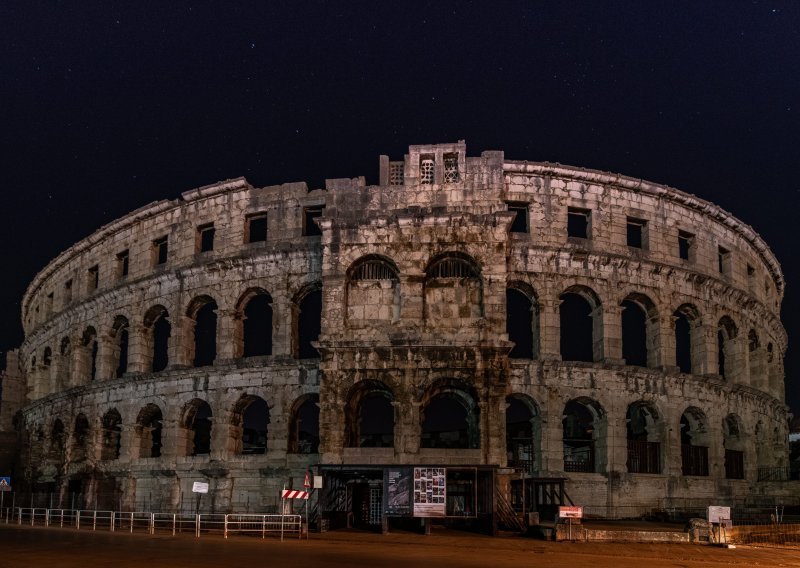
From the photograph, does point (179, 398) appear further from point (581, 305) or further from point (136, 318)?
point (581, 305)

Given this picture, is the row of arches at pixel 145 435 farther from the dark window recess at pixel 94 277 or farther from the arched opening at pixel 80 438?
the dark window recess at pixel 94 277

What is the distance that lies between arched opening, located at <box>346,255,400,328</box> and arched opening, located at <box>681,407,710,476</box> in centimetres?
1409

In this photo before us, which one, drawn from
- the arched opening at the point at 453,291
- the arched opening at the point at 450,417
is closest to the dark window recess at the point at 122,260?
the arched opening at the point at 450,417

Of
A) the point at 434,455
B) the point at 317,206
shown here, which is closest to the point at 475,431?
the point at 434,455

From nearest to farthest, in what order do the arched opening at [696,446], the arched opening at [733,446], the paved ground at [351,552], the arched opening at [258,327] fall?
1. the paved ground at [351,552]
2. the arched opening at [696,446]
3. the arched opening at [733,446]
4. the arched opening at [258,327]

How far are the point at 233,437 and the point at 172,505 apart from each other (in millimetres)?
3751

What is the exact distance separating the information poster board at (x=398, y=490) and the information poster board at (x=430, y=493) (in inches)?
9.8

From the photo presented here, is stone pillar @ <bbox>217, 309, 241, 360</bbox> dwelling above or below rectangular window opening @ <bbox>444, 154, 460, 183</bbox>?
below

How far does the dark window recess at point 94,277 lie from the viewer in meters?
43.5

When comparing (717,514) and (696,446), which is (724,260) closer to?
(696,446)

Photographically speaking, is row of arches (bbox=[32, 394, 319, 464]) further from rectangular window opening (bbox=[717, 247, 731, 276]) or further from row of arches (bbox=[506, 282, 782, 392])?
rectangular window opening (bbox=[717, 247, 731, 276])

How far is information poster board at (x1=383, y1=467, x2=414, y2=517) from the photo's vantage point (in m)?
25.8

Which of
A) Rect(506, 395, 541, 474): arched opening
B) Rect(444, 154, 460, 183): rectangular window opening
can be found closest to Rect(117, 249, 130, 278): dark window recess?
Rect(444, 154, 460, 183): rectangular window opening

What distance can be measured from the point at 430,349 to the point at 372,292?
10.3 ft
